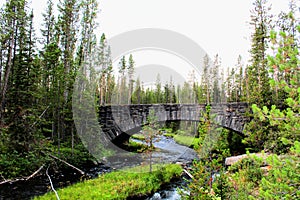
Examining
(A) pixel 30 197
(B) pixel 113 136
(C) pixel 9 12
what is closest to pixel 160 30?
(B) pixel 113 136

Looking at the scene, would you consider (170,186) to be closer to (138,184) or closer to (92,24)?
(138,184)

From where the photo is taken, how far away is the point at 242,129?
39.3ft

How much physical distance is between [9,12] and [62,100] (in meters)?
5.58

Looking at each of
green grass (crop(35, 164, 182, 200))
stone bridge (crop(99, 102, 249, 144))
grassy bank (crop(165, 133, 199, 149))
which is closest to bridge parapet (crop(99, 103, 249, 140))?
stone bridge (crop(99, 102, 249, 144))

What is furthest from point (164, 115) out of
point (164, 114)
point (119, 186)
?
point (119, 186)

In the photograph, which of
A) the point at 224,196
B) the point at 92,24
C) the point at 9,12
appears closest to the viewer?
the point at 224,196

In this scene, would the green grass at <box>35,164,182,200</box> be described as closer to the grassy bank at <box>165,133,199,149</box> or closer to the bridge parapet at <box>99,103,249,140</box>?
the bridge parapet at <box>99,103,249,140</box>

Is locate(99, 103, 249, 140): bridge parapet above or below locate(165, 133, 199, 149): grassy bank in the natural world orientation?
above

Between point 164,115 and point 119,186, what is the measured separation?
5243 mm

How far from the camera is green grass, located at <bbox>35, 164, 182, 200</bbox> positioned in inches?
303

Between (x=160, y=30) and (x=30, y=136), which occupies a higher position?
(x=160, y=30)

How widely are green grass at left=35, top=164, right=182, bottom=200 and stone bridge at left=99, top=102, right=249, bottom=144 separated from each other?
9.71 ft

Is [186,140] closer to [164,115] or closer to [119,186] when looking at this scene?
[164,115]

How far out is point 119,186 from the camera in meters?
8.62
